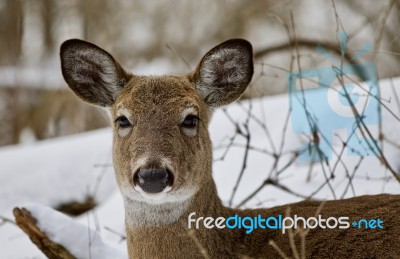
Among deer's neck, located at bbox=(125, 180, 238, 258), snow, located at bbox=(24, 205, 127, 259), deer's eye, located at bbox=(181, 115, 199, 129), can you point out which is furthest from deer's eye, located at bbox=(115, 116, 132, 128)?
snow, located at bbox=(24, 205, 127, 259)

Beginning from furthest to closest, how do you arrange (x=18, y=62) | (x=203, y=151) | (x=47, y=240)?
(x=18, y=62) → (x=47, y=240) → (x=203, y=151)

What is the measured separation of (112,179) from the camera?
681 centimetres

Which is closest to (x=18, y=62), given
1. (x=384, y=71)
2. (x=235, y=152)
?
(x=384, y=71)

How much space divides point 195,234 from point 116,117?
0.77m

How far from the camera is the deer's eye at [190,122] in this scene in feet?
11.4

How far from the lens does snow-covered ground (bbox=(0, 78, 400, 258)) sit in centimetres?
445

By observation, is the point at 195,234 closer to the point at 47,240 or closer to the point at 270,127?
the point at 47,240

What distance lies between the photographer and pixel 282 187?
4.73 meters

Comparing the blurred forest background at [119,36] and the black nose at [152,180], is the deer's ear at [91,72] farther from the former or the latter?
the blurred forest background at [119,36]

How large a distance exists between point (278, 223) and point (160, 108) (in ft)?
2.79

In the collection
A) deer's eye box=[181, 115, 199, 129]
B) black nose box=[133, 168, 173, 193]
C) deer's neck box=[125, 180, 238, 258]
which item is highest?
deer's eye box=[181, 115, 199, 129]

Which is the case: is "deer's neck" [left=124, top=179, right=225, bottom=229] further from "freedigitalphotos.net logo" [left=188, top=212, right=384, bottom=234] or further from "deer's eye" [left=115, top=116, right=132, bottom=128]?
"deer's eye" [left=115, top=116, right=132, bottom=128]

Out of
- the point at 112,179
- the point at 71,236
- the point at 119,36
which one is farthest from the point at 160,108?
the point at 119,36

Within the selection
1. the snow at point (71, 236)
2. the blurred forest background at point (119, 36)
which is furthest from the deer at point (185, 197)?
the blurred forest background at point (119, 36)
